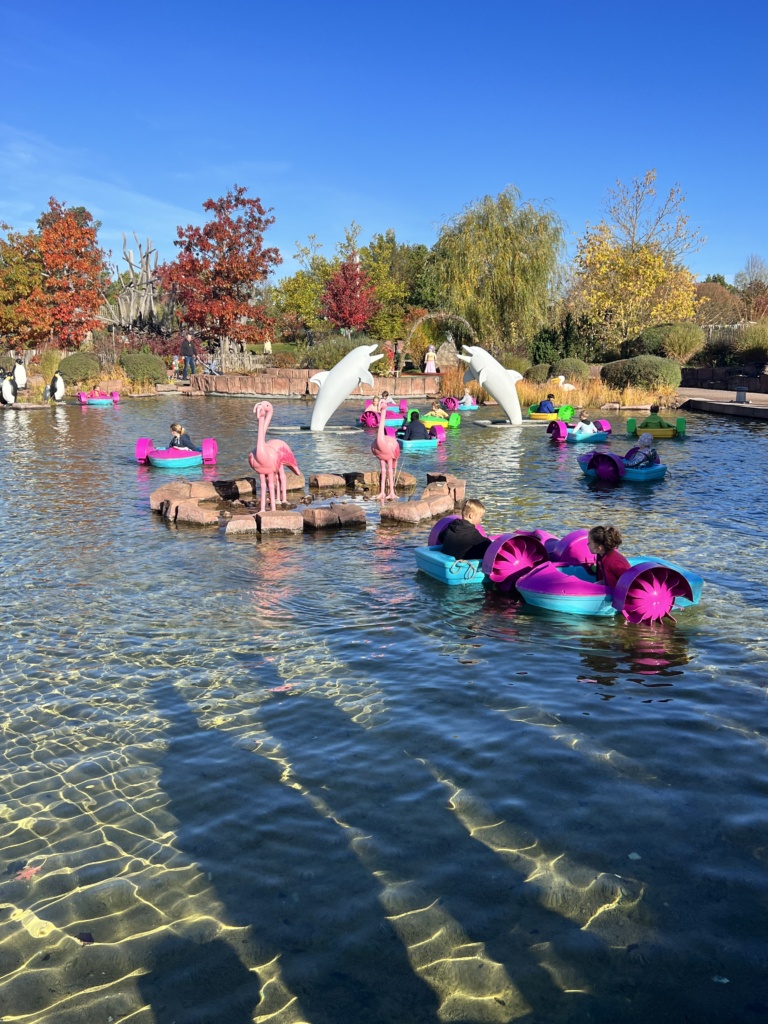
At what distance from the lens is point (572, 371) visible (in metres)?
34.4

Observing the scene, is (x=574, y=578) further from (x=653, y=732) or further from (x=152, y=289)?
(x=152, y=289)

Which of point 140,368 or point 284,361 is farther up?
point 284,361

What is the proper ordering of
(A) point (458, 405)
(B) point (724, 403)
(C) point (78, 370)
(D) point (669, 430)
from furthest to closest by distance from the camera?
(C) point (78, 370), (B) point (724, 403), (A) point (458, 405), (D) point (669, 430)

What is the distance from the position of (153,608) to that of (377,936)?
5.17 meters

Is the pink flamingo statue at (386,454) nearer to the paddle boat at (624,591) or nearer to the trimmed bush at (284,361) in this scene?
the paddle boat at (624,591)

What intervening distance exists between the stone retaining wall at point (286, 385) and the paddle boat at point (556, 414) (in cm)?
659

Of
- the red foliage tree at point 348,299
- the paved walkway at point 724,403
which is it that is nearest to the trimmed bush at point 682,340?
the paved walkway at point 724,403

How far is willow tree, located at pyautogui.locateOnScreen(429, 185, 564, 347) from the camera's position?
3828 centimetres

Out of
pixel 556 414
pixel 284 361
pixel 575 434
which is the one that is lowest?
pixel 575 434

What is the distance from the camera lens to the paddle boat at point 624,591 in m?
7.85

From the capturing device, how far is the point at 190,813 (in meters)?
4.89

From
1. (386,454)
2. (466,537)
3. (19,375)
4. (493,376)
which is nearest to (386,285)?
(19,375)

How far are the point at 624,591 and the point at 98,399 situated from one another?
27931 mm

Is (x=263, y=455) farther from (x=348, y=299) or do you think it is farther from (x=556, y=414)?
(x=348, y=299)
